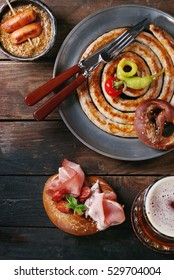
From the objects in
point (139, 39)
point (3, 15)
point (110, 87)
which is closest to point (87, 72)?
point (110, 87)

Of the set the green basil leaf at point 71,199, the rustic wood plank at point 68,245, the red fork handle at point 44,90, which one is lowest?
the rustic wood plank at point 68,245

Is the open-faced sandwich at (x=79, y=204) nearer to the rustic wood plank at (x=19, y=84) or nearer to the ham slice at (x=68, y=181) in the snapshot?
the ham slice at (x=68, y=181)

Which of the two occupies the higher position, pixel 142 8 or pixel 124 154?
pixel 142 8

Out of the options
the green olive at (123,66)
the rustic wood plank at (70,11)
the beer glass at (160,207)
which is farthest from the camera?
the rustic wood plank at (70,11)

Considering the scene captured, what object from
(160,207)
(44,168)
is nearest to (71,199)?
(44,168)

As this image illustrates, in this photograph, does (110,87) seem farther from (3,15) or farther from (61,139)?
(3,15)

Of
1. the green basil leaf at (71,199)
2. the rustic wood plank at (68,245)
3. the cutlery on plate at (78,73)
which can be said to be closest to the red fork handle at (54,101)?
the cutlery on plate at (78,73)
